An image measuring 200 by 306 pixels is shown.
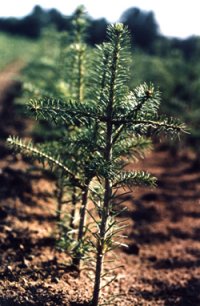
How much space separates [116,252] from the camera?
6918 mm

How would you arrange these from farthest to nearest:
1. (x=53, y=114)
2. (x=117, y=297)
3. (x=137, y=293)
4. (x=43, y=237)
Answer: (x=43, y=237)
(x=137, y=293)
(x=117, y=297)
(x=53, y=114)

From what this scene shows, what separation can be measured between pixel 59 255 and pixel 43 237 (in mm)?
594

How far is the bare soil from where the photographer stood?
4848mm

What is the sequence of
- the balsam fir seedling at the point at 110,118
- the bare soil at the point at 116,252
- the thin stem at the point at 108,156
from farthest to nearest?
the bare soil at the point at 116,252, the thin stem at the point at 108,156, the balsam fir seedling at the point at 110,118

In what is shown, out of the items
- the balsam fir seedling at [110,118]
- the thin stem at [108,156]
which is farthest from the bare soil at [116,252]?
the balsam fir seedling at [110,118]

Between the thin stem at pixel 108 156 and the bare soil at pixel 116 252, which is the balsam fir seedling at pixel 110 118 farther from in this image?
the bare soil at pixel 116 252

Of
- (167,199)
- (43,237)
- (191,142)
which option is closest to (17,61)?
(191,142)

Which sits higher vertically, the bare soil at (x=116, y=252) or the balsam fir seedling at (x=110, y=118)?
the balsam fir seedling at (x=110, y=118)

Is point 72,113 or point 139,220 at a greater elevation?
point 72,113

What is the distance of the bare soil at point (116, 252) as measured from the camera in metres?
4.85

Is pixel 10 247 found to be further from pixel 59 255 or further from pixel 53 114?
pixel 53 114

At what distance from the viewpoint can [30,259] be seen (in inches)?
216

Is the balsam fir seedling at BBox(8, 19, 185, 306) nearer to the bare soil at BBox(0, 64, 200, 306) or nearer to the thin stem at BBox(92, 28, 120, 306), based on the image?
the thin stem at BBox(92, 28, 120, 306)

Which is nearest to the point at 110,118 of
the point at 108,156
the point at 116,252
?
the point at 108,156
